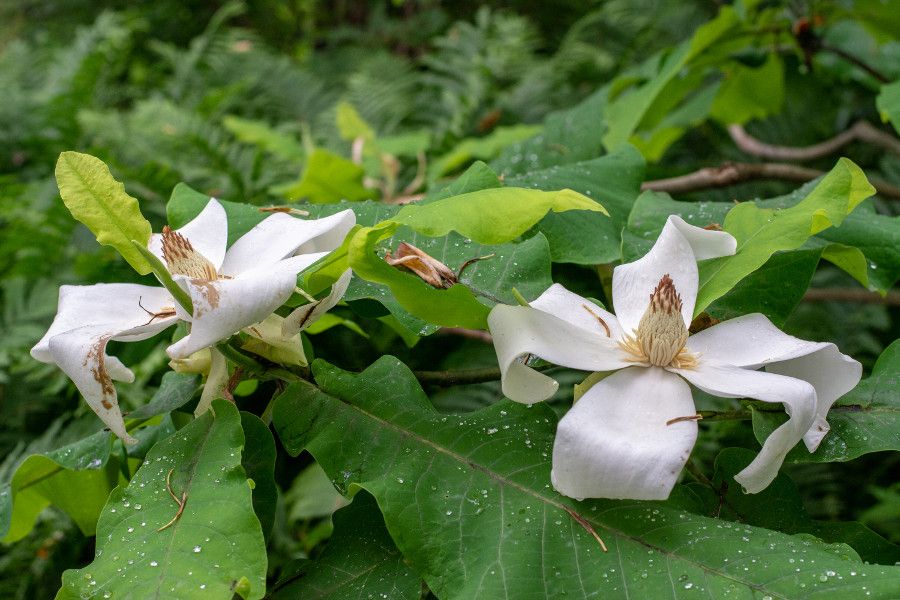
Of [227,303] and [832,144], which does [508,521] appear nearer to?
[227,303]

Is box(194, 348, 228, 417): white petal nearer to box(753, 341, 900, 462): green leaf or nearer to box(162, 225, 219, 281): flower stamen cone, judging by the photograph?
box(162, 225, 219, 281): flower stamen cone

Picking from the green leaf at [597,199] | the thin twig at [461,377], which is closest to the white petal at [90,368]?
the thin twig at [461,377]

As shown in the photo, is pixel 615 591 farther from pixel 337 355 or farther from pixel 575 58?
pixel 575 58

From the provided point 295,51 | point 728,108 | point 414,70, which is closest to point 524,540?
point 728,108

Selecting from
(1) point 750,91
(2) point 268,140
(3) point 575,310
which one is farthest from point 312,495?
(1) point 750,91

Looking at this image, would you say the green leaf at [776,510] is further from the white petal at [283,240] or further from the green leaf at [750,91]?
the green leaf at [750,91]
